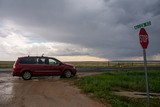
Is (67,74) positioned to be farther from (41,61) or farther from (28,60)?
(28,60)

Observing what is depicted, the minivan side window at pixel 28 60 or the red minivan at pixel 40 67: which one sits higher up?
the minivan side window at pixel 28 60

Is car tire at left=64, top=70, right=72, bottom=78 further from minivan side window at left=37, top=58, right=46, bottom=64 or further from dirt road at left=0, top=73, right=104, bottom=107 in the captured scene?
dirt road at left=0, top=73, right=104, bottom=107

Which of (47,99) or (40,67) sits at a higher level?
(40,67)

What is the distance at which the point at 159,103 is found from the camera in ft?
50.9

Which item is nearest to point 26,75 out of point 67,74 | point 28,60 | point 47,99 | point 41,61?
point 28,60

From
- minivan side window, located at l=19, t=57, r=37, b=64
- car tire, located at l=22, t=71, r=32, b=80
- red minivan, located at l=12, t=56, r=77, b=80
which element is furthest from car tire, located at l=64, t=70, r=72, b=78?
car tire, located at l=22, t=71, r=32, b=80

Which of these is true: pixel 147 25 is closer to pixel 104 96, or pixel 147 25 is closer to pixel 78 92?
pixel 104 96

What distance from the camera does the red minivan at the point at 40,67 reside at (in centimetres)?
2728

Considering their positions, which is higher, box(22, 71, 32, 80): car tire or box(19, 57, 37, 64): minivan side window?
box(19, 57, 37, 64): minivan side window

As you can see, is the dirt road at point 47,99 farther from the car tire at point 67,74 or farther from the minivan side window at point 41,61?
the car tire at point 67,74

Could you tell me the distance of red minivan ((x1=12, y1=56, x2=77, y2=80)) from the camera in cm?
2728

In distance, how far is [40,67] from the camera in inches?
1098

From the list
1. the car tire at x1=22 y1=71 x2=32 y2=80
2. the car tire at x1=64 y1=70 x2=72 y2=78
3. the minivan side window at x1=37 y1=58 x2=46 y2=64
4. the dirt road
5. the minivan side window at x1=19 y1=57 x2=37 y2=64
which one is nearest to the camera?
the dirt road

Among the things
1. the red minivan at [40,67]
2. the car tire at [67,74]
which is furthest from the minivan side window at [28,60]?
the car tire at [67,74]
